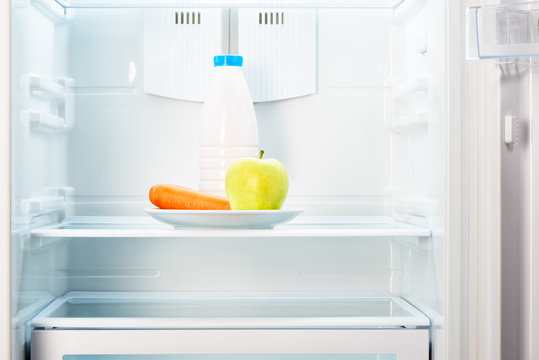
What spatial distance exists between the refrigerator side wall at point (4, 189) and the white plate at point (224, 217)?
244mm

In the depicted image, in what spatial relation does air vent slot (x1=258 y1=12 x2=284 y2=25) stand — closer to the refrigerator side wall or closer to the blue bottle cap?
the blue bottle cap

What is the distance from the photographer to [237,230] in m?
1.10

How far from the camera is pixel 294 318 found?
3.57ft

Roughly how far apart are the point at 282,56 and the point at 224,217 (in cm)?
50

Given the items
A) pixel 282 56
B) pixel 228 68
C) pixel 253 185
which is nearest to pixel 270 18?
pixel 282 56

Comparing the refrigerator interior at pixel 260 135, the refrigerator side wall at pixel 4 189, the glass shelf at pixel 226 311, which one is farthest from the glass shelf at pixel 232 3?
the glass shelf at pixel 226 311

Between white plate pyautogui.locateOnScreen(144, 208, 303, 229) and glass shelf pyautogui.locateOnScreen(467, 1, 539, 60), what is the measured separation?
44 centimetres

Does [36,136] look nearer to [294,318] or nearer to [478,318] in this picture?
[294,318]

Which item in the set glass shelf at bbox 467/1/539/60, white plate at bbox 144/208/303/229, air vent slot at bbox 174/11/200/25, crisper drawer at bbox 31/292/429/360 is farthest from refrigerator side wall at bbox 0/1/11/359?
glass shelf at bbox 467/1/539/60

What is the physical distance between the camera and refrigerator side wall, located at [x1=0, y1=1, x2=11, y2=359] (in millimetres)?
968

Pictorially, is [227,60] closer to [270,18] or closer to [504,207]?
[270,18]

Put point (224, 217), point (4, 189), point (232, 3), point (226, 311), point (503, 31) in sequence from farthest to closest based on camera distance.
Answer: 1. point (232, 3)
2. point (226, 311)
3. point (224, 217)
4. point (4, 189)
5. point (503, 31)

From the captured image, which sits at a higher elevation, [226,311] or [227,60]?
[227,60]

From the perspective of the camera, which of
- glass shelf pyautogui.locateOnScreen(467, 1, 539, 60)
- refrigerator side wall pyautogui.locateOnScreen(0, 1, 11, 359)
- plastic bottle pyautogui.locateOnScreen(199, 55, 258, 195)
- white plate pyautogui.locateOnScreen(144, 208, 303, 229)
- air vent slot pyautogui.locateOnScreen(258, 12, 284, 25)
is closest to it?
glass shelf pyautogui.locateOnScreen(467, 1, 539, 60)
